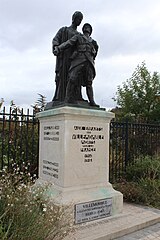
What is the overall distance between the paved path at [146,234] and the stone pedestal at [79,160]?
69cm

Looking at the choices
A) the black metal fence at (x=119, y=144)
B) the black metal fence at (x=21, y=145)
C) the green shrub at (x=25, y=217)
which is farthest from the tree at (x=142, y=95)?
the green shrub at (x=25, y=217)

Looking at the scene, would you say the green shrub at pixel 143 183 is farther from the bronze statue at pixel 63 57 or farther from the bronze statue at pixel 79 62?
the bronze statue at pixel 63 57

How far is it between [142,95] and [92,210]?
43.2 ft

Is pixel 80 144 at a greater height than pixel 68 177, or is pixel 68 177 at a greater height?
pixel 80 144

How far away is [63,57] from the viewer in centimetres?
539

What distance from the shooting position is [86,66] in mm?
5293

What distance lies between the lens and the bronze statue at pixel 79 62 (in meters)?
5.12

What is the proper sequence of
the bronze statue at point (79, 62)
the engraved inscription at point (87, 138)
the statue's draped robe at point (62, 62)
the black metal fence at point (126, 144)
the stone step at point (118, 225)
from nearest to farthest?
1. the stone step at point (118, 225)
2. the engraved inscription at point (87, 138)
3. the bronze statue at point (79, 62)
4. the statue's draped robe at point (62, 62)
5. the black metal fence at point (126, 144)

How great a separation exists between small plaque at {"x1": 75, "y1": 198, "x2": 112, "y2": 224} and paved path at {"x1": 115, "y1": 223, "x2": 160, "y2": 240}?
68 cm

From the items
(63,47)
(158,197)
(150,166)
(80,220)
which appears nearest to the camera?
(80,220)

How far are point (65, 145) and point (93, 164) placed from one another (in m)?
0.78

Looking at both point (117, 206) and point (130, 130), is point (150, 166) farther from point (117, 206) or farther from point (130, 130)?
point (117, 206)

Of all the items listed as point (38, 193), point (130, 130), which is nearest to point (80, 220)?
point (38, 193)

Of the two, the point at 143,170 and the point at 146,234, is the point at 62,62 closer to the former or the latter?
the point at 146,234
